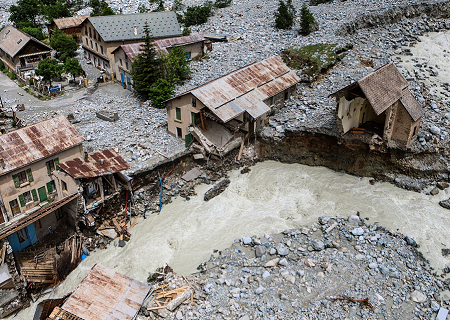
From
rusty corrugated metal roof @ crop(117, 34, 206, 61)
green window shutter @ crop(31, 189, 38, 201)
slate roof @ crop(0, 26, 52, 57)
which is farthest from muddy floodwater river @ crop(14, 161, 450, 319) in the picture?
slate roof @ crop(0, 26, 52, 57)

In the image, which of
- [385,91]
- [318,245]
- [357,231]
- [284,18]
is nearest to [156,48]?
[284,18]

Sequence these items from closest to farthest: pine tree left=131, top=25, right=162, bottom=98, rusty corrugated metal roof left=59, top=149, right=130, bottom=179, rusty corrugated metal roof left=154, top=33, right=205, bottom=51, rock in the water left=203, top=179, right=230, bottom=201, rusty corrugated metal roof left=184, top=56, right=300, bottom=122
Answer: rusty corrugated metal roof left=59, top=149, right=130, bottom=179, rock in the water left=203, top=179, right=230, bottom=201, rusty corrugated metal roof left=184, top=56, right=300, bottom=122, pine tree left=131, top=25, right=162, bottom=98, rusty corrugated metal roof left=154, top=33, right=205, bottom=51

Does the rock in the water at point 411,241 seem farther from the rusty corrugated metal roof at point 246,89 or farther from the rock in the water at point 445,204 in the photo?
the rusty corrugated metal roof at point 246,89

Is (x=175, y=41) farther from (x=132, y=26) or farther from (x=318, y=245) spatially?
(x=318, y=245)

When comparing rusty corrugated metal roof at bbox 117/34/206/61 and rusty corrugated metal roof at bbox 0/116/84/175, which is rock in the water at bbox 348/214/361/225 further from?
rusty corrugated metal roof at bbox 117/34/206/61

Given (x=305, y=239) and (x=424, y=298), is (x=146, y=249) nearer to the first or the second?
(x=305, y=239)
